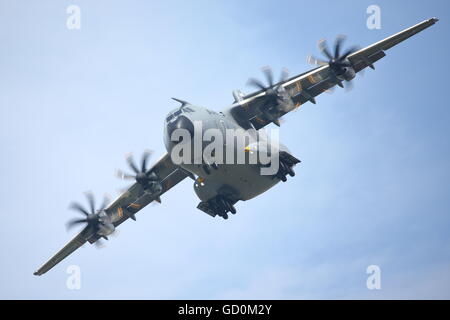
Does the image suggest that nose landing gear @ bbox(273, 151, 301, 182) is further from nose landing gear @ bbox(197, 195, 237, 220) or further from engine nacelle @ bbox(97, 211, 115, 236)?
engine nacelle @ bbox(97, 211, 115, 236)

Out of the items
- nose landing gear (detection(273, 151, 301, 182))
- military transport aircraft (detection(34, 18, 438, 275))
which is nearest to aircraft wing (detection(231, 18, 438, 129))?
military transport aircraft (detection(34, 18, 438, 275))

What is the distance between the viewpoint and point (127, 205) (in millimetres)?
37781

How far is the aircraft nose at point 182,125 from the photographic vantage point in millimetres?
30016

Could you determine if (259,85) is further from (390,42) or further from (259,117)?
(390,42)

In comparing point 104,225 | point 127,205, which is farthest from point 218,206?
point 104,225

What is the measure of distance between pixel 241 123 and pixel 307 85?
13.5ft

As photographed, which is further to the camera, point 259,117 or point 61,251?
point 61,251

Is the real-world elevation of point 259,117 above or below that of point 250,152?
above

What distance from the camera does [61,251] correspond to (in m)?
38.0

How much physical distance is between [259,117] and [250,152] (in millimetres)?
3133
